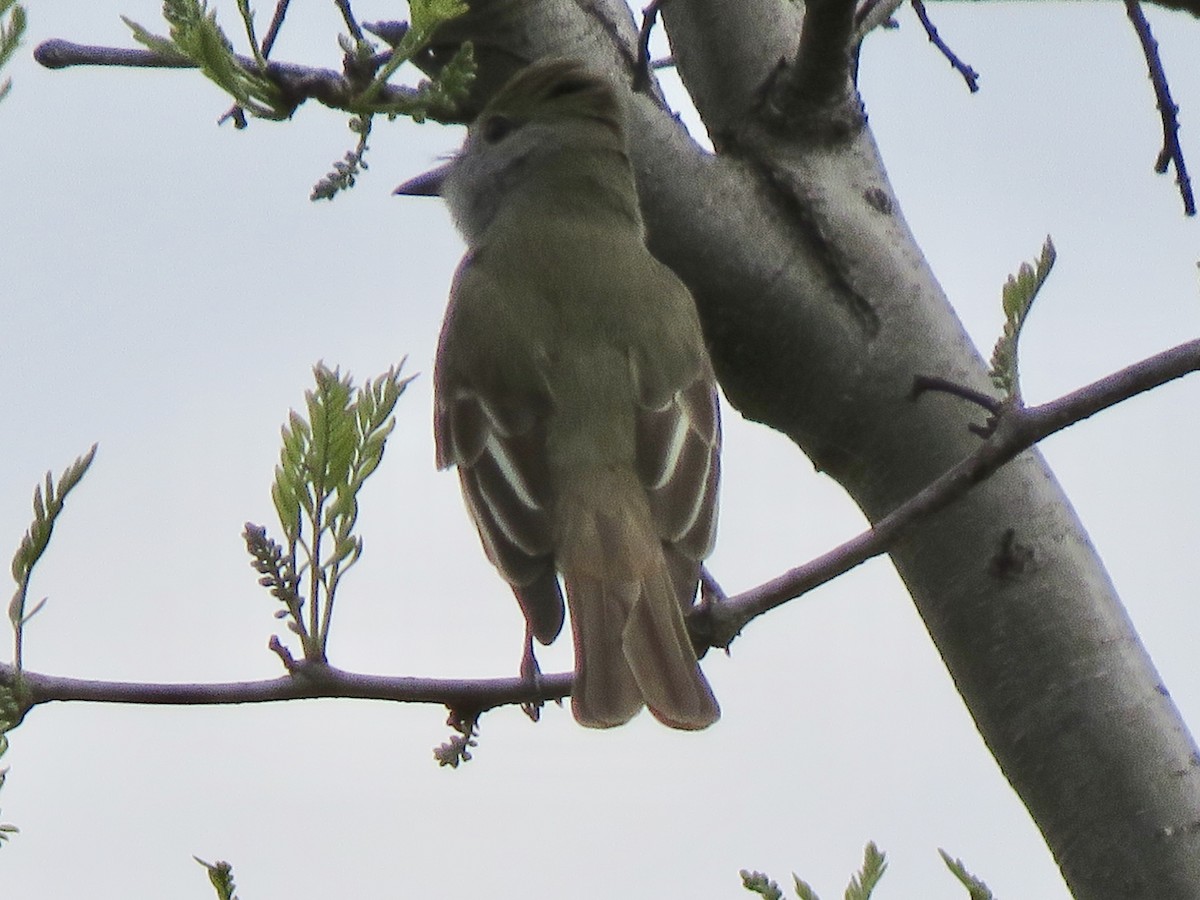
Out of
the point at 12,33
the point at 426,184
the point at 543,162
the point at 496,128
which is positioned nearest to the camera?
the point at 12,33

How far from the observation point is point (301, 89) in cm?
246

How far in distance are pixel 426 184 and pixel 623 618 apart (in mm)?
2409

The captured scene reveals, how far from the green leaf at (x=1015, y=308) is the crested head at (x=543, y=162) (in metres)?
1.84

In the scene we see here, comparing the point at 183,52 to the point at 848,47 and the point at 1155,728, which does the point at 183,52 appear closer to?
the point at 848,47

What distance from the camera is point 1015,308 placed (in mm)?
2424

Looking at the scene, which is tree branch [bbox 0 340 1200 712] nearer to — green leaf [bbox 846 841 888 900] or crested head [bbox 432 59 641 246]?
green leaf [bbox 846 841 888 900]

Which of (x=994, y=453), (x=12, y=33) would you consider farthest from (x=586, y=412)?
(x=12, y=33)

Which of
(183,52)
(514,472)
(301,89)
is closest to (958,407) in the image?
(514,472)

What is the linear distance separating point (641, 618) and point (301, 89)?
1.29 metres

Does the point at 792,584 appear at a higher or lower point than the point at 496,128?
lower

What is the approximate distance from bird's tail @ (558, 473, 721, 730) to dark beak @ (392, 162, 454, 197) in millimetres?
1968

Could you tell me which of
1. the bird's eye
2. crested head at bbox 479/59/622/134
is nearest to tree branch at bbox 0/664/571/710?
crested head at bbox 479/59/622/134

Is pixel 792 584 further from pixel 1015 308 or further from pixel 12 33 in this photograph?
pixel 12 33

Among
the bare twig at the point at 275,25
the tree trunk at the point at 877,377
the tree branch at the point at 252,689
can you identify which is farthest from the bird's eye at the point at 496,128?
the tree branch at the point at 252,689
